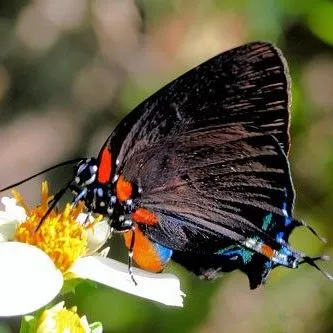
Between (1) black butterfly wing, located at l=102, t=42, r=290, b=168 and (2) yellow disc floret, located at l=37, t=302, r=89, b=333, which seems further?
(1) black butterfly wing, located at l=102, t=42, r=290, b=168

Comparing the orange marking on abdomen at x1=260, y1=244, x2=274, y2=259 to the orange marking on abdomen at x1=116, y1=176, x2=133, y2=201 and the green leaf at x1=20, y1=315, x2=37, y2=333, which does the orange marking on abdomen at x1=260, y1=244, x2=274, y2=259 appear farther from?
the green leaf at x1=20, y1=315, x2=37, y2=333

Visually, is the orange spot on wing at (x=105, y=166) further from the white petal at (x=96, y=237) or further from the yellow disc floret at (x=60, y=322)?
the yellow disc floret at (x=60, y=322)

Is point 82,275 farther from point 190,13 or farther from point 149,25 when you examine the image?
point 149,25

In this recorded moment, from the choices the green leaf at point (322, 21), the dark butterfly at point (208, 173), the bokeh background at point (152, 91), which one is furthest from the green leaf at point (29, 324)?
the green leaf at point (322, 21)

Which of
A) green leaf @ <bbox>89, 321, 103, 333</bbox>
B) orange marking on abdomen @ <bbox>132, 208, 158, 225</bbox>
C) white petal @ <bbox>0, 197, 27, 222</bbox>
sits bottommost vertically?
green leaf @ <bbox>89, 321, 103, 333</bbox>

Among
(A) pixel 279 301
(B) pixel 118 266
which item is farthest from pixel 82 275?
(A) pixel 279 301

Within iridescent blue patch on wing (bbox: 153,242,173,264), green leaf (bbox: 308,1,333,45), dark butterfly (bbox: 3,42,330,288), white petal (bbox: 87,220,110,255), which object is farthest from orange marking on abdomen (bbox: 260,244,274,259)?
green leaf (bbox: 308,1,333,45)
